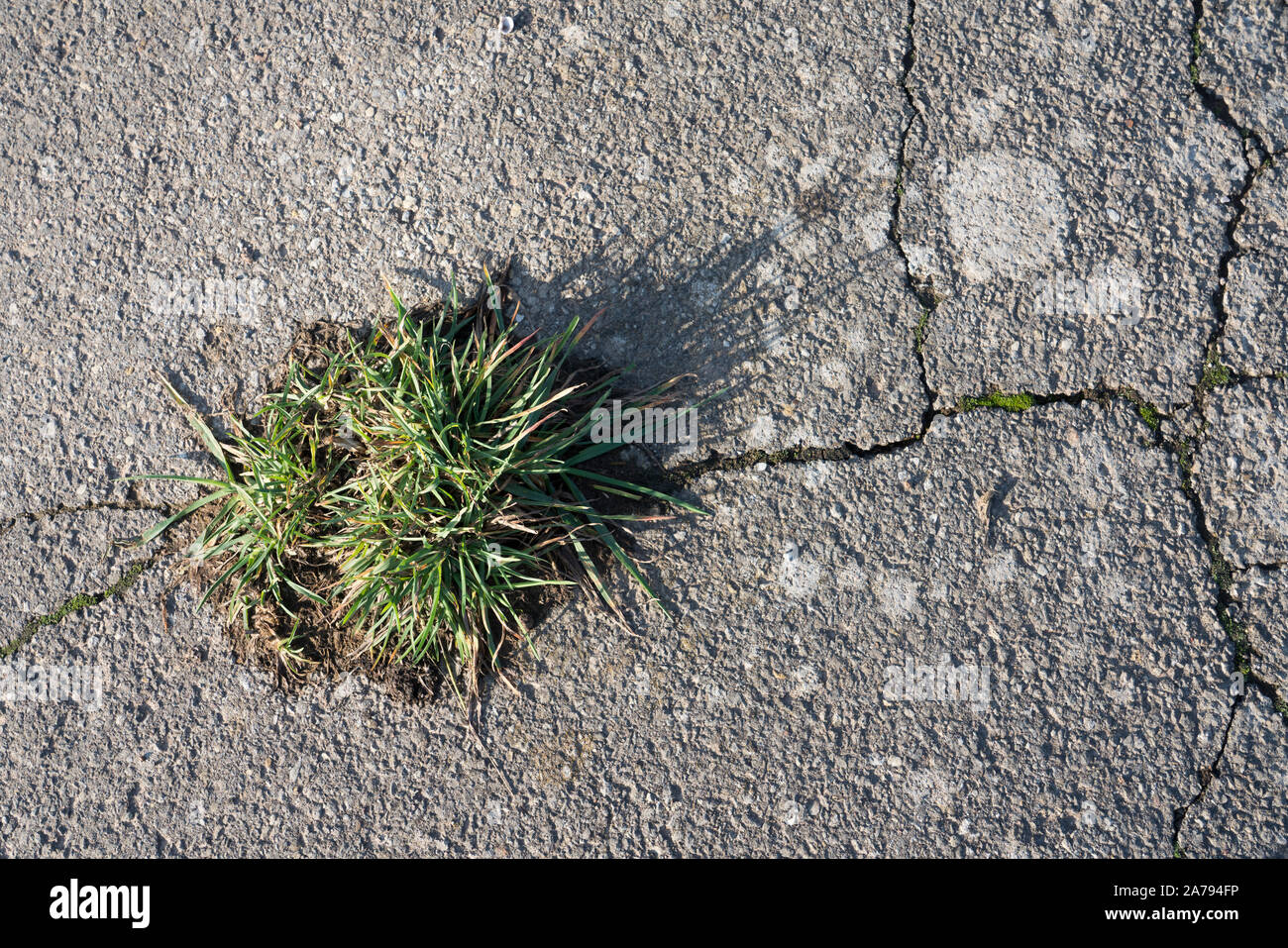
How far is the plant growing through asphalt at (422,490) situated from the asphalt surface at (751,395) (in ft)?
0.38

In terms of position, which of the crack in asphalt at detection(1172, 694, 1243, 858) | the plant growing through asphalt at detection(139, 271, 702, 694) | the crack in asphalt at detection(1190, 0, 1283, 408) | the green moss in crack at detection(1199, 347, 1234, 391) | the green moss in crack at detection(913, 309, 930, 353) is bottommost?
the crack in asphalt at detection(1172, 694, 1243, 858)

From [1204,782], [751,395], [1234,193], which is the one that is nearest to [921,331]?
[751,395]

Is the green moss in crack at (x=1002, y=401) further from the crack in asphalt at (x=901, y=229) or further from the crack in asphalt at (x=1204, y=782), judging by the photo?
the crack in asphalt at (x=1204, y=782)

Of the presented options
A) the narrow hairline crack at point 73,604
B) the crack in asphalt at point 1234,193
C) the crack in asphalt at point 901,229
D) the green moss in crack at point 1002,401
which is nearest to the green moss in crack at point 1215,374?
the crack in asphalt at point 1234,193

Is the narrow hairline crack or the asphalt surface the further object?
the narrow hairline crack

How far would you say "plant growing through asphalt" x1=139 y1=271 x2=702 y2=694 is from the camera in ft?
6.81

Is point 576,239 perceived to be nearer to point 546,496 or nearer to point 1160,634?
point 546,496

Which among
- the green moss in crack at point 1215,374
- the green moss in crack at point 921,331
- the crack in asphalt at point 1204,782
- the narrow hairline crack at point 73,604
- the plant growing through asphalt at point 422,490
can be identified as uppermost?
the green moss in crack at point 921,331

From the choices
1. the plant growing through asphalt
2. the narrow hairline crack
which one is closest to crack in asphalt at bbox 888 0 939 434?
the plant growing through asphalt

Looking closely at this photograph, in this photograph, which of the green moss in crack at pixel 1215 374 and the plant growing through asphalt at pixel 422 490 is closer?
the plant growing through asphalt at pixel 422 490

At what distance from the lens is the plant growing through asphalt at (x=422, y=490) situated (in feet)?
6.81

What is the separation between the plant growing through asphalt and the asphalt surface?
0.12 meters

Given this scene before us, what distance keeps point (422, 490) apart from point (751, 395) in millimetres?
877

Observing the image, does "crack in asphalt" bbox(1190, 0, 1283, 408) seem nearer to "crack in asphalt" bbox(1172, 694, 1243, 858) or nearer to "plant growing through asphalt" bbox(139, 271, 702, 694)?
"crack in asphalt" bbox(1172, 694, 1243, 858)
